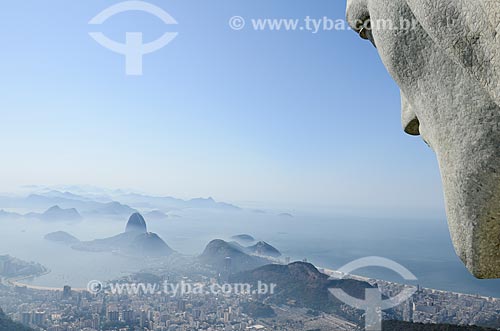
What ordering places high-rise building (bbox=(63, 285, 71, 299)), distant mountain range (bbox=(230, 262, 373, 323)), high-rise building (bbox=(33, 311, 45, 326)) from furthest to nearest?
high-rise building (bbox=(63, 285, 71, 299)), high-rise building (bbox=(33, 311, 45, 326)), distant mountain range (bbox=(230, 262, 373, 323))

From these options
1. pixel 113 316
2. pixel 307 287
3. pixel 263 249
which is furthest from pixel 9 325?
pixel 263 249

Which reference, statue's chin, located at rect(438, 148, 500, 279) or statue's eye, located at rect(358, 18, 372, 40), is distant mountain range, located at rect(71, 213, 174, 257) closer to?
statue's eye, located at rect(358, 18, 372, 40)

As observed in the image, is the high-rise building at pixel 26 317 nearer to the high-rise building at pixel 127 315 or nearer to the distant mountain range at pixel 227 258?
the high-rise building at pixel 127 315

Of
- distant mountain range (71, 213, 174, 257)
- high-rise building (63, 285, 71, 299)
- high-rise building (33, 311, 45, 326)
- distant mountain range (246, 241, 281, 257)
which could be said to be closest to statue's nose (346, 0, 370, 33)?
high-rise building (33, 311, 45, 326)

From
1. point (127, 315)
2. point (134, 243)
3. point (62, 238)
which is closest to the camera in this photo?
point (127, 315)

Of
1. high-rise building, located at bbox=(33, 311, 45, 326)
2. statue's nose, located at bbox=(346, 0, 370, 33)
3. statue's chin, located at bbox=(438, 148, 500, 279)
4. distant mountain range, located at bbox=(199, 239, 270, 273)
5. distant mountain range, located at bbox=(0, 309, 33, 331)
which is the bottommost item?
high-rise building, located at bbox=(33, 311, 45, 326)

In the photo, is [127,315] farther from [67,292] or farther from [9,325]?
[67,292]
